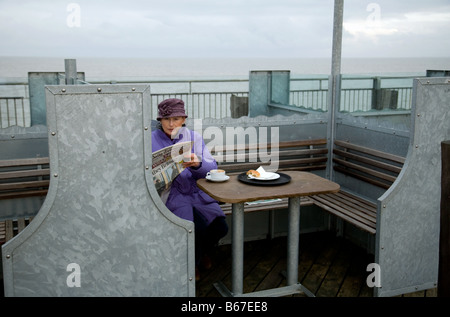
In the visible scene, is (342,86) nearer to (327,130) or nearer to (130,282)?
Result: (327,130)

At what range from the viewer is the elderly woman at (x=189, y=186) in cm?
355

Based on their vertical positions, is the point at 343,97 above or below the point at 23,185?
above

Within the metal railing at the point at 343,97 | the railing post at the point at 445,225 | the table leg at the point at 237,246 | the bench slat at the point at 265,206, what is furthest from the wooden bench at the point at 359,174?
the railing post at the point at 445,225

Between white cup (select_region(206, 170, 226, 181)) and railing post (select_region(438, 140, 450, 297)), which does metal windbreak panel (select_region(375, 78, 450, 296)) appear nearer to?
white cup (select_region(206, 170, 226, 181))

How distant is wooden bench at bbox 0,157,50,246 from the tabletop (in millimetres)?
1250

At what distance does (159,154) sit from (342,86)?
2.42m

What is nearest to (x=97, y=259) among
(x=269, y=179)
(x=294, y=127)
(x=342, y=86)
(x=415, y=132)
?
(x=269, y=179)

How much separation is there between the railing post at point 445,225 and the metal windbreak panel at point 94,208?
1378 millimetres

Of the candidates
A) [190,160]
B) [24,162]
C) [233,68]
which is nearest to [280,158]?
[190,160]

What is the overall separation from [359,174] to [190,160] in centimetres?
183

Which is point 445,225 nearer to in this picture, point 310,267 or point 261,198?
point 261,198

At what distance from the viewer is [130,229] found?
243 centimetres

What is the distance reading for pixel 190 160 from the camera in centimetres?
340

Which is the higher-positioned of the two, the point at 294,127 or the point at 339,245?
the point at 294,127
